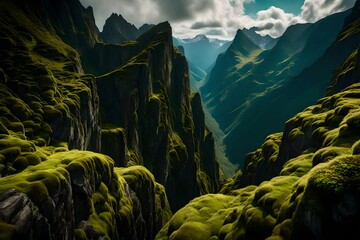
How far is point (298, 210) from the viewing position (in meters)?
48.8

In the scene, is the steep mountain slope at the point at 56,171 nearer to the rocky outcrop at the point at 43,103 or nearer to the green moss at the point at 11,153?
the green moss at the point at 11,153

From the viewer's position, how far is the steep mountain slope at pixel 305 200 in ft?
132

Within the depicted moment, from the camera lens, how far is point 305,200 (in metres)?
46.0

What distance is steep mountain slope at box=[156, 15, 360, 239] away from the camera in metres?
40.2

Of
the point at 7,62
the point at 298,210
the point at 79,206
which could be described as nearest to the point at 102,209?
the point at 79,206

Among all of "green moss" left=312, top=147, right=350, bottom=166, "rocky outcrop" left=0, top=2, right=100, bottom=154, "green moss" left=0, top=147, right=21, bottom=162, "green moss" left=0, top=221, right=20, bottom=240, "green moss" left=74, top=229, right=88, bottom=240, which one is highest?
"rocky outcrop" left=0, top=2, right=100, bottom=154

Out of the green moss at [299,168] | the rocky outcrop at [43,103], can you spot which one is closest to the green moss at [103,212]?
the rocky outcrop at [43,103]

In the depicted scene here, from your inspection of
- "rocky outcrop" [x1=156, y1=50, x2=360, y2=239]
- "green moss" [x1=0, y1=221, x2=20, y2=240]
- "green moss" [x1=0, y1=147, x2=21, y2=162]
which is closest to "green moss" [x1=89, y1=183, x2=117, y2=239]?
"rocky outcrop" [x1=156, y1=50, x2=360, y2=239]

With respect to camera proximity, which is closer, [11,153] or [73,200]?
[11,153]

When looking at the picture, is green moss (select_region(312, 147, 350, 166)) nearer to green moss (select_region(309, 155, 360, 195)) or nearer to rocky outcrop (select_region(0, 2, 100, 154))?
green moss (select_region(309, 155, 360, 195))

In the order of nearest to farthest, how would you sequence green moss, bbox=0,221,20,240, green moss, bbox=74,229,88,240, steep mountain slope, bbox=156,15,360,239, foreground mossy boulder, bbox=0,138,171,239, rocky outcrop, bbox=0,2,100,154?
steep mountain slope, bbox=156,15,360,239, green moss, bbox=0,221,20,240, foreground mossy boulder, bbox=0,138,171,239, green moss, bbox=74,229,88,240, rocky outcrop, bbox=0,2,100,154

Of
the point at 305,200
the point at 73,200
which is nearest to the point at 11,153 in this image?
the point at 73,200

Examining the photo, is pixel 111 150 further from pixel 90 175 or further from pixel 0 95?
pixel 90 175

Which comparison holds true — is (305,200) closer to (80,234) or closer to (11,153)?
(80,234)
